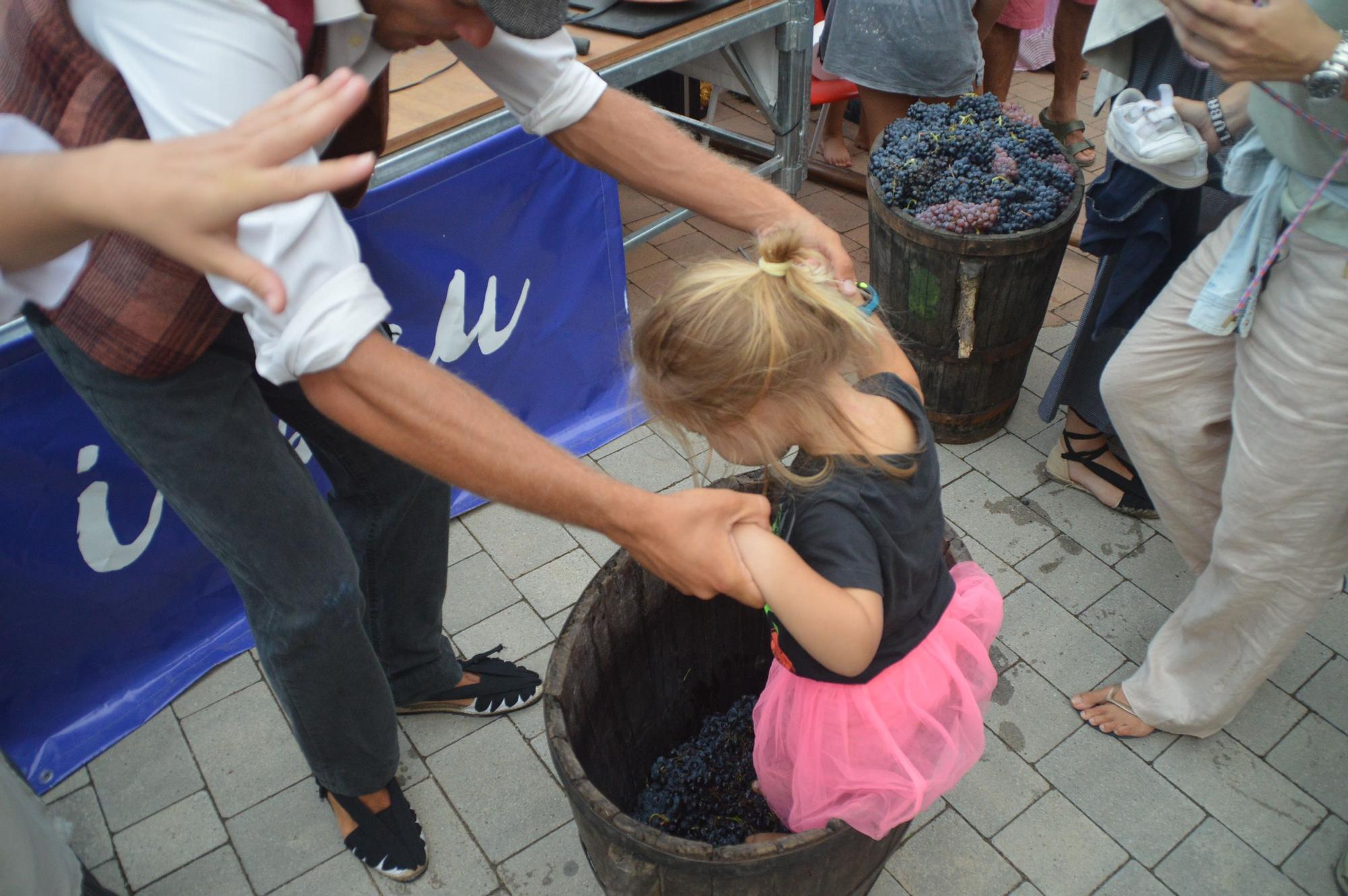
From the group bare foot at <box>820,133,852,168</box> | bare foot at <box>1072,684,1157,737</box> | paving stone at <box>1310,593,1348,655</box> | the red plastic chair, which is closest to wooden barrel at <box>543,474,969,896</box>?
bare foot at <box>1072,684,1157,737</box>

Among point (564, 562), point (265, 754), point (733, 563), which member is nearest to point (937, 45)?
point (564, 562)

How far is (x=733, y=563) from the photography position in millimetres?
1353

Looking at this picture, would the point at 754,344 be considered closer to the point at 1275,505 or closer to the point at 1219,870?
the point at 1275,505

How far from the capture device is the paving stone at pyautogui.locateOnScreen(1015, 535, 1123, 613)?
8.99 feet

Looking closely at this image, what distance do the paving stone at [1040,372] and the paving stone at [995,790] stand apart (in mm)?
1544

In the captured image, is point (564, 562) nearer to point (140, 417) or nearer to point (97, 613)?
point (97, 613)

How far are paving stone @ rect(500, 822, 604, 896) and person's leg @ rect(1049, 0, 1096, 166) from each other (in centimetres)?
409

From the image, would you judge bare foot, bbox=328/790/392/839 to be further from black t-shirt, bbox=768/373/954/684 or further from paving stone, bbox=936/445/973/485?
paving stone, bbox=936/445/973/485

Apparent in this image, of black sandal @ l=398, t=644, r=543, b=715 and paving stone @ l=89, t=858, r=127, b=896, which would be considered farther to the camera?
black sandal @ l=398, t=644, r=543, b=715

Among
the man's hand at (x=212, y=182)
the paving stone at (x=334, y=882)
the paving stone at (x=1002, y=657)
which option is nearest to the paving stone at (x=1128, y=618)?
the paving stone at (x=1002, y=657)

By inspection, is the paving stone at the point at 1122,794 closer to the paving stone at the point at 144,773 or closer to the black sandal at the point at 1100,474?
the black sandal at the point at 1100,474

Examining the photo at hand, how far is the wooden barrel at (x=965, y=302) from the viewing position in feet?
8.95

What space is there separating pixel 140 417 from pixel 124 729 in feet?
4.63

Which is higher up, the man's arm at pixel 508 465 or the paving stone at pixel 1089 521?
the man's arm at pixel 508 465
